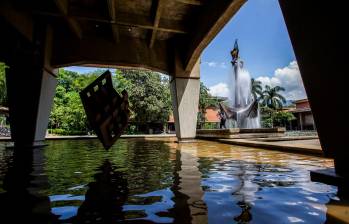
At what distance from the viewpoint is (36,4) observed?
9.84m

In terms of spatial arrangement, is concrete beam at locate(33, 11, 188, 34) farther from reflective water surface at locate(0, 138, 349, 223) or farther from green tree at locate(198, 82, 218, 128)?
green tree at locate(198, 82, 218, 128)

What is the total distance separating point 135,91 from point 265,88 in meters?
36.9

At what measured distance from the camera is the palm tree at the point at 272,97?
56125 mm

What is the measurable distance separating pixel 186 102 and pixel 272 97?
47.8m

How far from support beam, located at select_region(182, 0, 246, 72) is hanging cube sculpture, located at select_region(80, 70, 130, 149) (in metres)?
4.29

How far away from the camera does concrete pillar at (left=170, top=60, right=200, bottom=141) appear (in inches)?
558

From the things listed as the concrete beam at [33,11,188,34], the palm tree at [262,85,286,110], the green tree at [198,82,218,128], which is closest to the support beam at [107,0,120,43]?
the concrete beam at [33,11,188,34]

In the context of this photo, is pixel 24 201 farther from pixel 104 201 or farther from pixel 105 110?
pixel 105 110

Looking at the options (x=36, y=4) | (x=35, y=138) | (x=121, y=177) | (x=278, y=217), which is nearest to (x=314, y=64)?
(x=278, y=217)

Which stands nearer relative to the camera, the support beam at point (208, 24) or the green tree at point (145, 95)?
the support beam at point (208, 24)

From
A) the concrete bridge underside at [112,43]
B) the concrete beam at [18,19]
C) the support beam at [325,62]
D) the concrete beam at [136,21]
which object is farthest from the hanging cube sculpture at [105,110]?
the support beam at [325,62]

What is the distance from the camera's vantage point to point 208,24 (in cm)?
989

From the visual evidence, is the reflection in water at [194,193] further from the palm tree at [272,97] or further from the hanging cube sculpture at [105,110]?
the palm tree at [272,97]

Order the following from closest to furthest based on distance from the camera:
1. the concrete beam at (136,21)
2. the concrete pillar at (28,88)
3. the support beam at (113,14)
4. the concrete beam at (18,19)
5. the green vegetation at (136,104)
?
the concrete beam at (18,19) → the support beam at (113,14) → the concrete beam at (136,21) → the concrete pillar at (28,88) → the green vegetation at (136,104)
